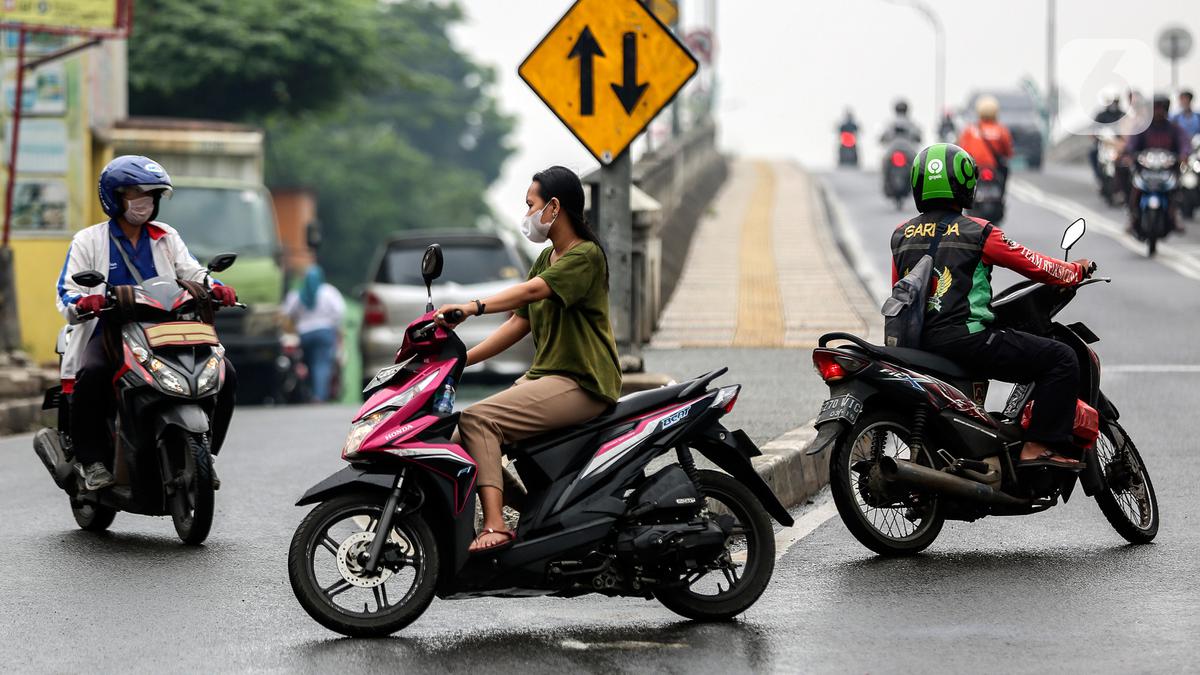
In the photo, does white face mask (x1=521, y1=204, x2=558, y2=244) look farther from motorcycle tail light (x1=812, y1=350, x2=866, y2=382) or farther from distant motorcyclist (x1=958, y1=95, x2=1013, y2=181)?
distant motorcyclist (x1=958, y1=95, x2=1013, y2=181)

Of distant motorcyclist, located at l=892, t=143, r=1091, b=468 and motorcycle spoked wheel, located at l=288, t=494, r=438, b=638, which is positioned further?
distant motorcyclist, located at l=892, t=143, r=1091, b=468

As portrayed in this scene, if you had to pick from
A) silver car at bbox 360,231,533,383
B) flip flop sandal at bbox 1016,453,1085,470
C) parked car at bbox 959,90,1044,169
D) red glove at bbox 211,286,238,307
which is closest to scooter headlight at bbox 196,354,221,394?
red glove at bbox 211,286,238,307

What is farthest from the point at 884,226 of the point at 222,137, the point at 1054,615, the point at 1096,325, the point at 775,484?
the point at 1054,615

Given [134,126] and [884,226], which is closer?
[134,126]

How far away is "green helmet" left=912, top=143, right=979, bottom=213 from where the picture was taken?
8.20m

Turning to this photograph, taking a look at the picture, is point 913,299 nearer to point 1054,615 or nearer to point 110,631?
point 1054,615

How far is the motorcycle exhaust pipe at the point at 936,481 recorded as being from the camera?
7.84 meters

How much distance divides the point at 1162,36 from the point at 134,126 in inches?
873

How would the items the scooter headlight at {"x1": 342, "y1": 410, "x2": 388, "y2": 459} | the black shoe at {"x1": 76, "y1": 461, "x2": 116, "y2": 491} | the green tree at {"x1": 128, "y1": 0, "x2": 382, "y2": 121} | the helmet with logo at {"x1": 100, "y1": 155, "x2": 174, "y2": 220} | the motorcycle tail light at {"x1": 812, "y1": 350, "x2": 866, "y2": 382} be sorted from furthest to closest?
the green tree at {"x1": 128, "y1": 0, "x2": 382, "y2": 121} → the black shoe at {"x1": 76, "y1": 461, "x2": 116, "y2": 491} → the helmet with logo at {"x1": 100, "y1": 155, "x2": 174, "y2": 220} → the motorcycle tail light at {"x1": 812, "y1": 350, "x2": 866, "y2": 382} → the scooter headlight at {"x1": 342, "y1": 410, "x2": 388, "y2": 459}

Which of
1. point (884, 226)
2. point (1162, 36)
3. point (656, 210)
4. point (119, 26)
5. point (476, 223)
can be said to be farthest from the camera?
point (476, 223)

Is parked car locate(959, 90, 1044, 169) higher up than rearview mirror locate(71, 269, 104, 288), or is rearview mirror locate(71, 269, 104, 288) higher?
parked car locate(959, 90, 1044, 169)

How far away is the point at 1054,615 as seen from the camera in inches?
268

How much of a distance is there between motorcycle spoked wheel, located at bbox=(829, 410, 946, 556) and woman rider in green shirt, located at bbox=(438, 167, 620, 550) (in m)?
1.39

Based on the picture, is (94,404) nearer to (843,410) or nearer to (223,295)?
(223,295)
